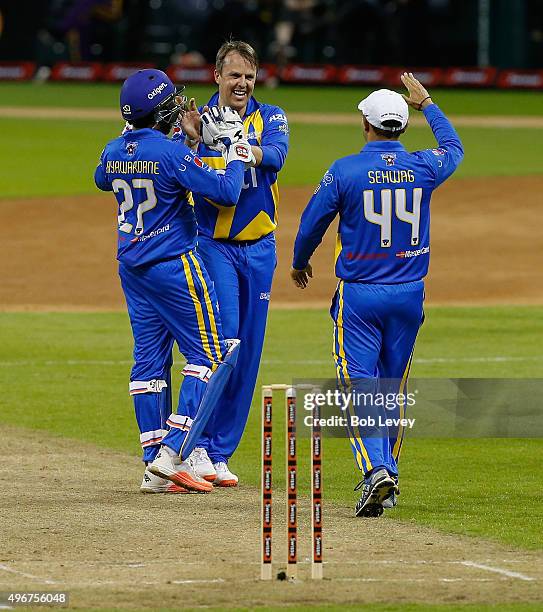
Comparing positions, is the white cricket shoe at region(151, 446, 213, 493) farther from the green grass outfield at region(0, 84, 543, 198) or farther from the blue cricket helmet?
the green grass outfield at region(0, 84, 543, 198)

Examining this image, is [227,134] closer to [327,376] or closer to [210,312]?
[210,312]

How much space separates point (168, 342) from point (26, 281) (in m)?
9.73

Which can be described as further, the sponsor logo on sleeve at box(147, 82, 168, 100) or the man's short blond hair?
the man's short blond hair

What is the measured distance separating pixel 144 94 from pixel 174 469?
208cm

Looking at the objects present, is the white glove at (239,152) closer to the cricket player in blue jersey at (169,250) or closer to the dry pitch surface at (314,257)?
the cricket player in blue jersey at (169,250)

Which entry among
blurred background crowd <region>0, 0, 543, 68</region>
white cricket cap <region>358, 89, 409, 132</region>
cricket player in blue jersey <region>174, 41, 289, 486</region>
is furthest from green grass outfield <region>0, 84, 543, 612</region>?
blurred background crowd <region>0, 0, 543, 68</region>

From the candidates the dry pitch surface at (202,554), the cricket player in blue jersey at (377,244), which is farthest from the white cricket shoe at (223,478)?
the cricket player in blue jersey at (377,244)

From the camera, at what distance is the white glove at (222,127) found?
902cm

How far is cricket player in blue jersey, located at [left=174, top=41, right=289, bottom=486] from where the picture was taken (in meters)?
9.30

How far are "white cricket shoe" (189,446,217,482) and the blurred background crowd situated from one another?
111 ft

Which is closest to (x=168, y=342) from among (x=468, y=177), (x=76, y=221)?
(x=76, y=221)

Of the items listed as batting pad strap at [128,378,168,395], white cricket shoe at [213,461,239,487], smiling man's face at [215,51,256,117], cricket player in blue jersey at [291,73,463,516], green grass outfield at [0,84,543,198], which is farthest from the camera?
green grass outfield at [0,84,543,198]

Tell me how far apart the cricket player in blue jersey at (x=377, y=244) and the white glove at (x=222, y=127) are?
25.3 inches

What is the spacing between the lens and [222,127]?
905 cm
